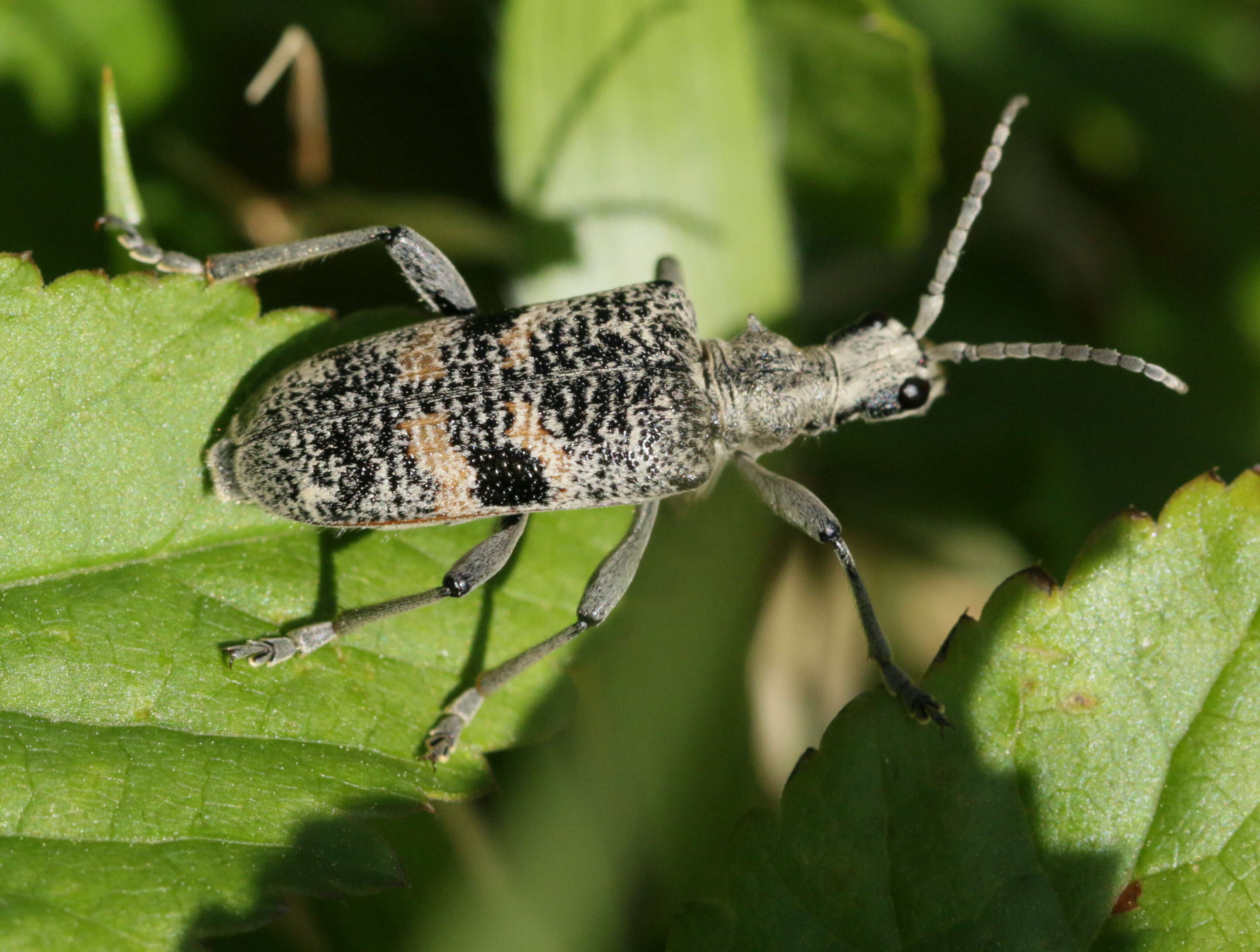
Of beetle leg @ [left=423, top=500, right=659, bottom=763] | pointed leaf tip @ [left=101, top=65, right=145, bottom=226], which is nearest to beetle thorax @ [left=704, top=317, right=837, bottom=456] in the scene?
beetle leg @ [left=423, top=500, right=659, bottom=763]

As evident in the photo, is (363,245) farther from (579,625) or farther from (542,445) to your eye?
(579,625)

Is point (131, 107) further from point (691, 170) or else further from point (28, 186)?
point (691, 170)

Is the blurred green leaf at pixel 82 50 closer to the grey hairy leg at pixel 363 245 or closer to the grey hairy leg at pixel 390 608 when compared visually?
the grey hairy leg at pixel 363 245

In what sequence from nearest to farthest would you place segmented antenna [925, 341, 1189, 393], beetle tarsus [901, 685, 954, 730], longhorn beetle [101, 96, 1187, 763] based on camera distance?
beetle tarsus [901, 685, 954, 730], longhorn beetle [101, 96, 1187, 763], segmented antenna [925, 341, 1189, 393]

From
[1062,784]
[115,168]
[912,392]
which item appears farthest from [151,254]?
[1062,784]

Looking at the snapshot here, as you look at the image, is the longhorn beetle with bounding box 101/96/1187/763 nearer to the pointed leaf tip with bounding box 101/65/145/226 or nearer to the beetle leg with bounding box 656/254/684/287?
the pointed leaf tip with bounding box 101/65/145/226
